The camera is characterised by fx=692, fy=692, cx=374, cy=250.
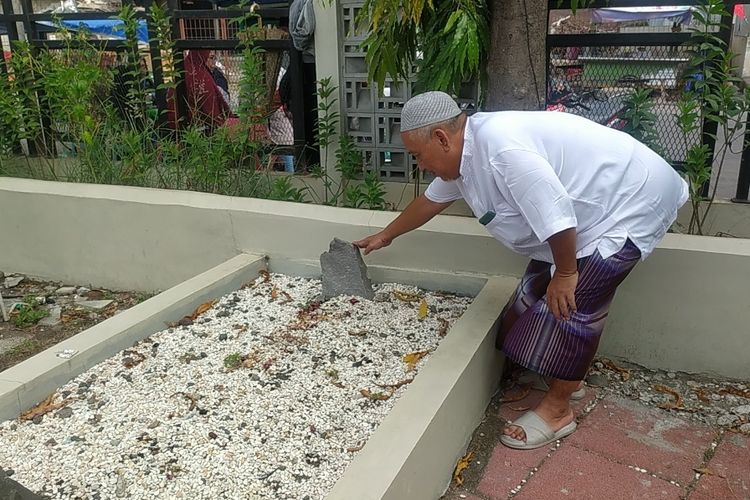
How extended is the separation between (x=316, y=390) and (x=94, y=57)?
4.34m

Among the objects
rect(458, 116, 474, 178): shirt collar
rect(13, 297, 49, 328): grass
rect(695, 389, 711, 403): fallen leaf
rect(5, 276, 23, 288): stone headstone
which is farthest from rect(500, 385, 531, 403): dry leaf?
rect(5, 276, 23, 288): stone headstone

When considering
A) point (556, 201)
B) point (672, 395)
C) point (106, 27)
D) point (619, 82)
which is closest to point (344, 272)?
point (556, 201)

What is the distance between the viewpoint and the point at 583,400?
3.01 metres

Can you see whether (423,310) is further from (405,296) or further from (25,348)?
(25,348)

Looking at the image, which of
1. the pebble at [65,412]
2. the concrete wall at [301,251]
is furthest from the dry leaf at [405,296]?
the pebble at [65,412]

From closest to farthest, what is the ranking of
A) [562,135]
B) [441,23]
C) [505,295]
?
1. [562,135]
2. [505,295]
3. [441,23]

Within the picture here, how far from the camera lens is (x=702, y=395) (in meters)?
3.03

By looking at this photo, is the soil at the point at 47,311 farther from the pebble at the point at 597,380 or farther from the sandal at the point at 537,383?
the pebble at the point at 597,380

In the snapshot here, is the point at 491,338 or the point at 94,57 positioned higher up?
the point at 94,57

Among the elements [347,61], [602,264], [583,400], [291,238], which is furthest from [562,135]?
[347,61]

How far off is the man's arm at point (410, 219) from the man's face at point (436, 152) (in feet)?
1.69

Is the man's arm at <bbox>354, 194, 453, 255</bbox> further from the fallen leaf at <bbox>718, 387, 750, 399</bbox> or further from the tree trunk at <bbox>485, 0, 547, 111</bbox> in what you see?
the fallen leaf at <bbox>718, 387, 750, 399</bbox>

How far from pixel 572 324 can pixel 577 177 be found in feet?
1.82

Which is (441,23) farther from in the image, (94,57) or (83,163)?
(94,57)
